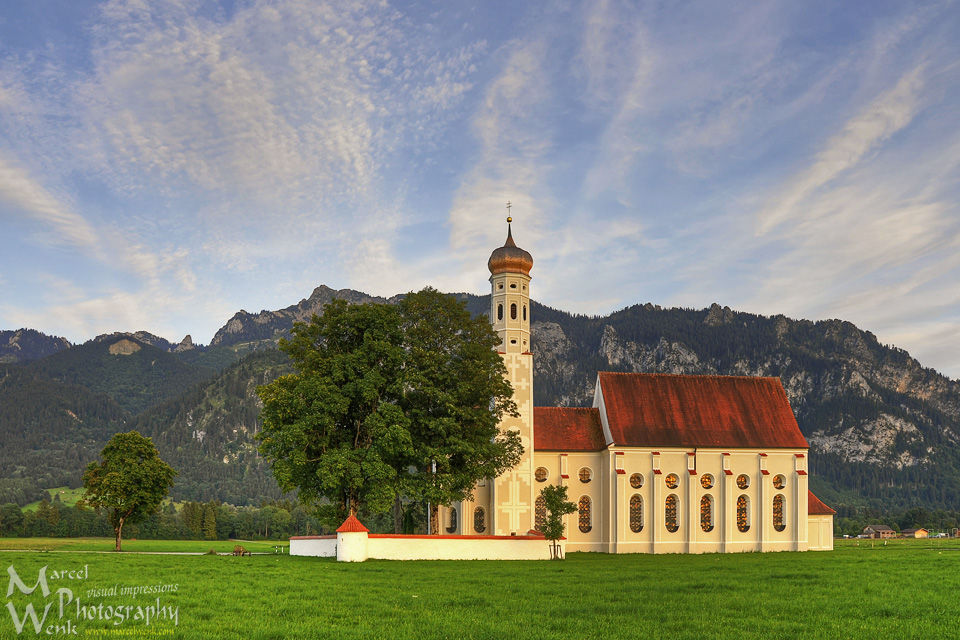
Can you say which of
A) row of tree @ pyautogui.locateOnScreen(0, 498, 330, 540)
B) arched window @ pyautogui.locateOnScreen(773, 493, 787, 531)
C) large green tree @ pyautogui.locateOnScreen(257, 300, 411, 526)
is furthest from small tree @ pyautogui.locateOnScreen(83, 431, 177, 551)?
row of tree @ pyautogui.locateOnScreen(0, 498, 330, 540)

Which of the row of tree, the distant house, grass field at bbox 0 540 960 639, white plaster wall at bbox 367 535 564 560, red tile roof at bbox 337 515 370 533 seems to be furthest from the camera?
the distant house

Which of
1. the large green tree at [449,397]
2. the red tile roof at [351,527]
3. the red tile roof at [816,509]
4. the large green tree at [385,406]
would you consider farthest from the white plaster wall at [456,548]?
the red tile roof at [816,509]

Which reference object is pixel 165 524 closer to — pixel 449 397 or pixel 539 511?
pixel 539 511

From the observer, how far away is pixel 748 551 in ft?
206

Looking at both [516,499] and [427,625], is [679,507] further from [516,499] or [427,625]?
[427,625]

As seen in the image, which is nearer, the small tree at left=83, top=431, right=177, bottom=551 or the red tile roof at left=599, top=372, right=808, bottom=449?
the small tree at left=83, top=431, right=177, bottom=551

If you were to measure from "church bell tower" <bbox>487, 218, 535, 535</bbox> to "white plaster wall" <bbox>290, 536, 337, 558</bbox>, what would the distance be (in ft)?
53.8

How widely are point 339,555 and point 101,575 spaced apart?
46.2ft

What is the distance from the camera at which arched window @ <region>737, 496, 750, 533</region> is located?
211 ft

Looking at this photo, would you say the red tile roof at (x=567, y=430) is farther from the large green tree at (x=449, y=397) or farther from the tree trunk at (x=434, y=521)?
the tree trunk at (x=434, y=521)

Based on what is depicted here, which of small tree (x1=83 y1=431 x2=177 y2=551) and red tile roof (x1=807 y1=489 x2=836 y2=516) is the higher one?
small tree (x1=83 y1=431 x2=177 y2=551)

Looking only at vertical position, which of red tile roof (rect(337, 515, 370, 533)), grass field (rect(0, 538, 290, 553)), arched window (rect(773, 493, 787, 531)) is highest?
red tile roof (rect(337, 515, 370, 533))

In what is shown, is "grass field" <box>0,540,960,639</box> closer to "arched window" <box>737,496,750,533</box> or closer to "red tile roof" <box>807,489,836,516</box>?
"arched window" <box>737,496,750,533</box>

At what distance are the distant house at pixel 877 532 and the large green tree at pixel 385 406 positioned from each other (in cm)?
14144
